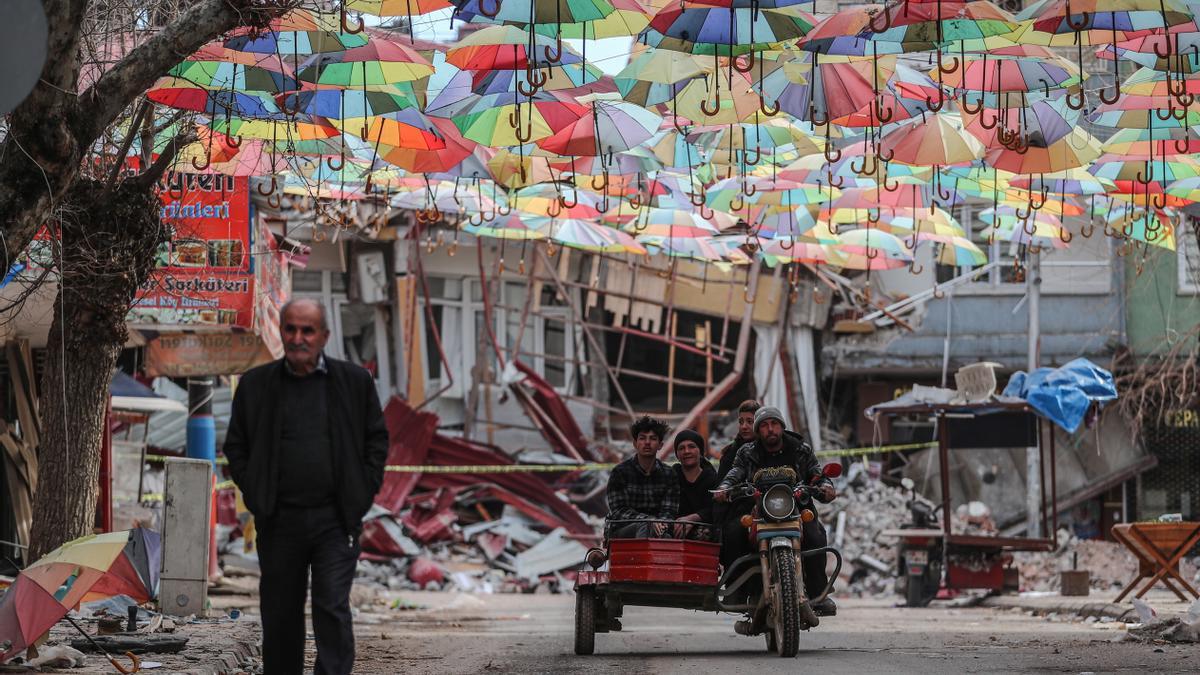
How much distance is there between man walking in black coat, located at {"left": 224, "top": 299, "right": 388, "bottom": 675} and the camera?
672cm

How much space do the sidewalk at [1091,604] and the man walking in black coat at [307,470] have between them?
9.81m

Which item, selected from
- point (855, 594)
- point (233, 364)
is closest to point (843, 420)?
point (855, 594)

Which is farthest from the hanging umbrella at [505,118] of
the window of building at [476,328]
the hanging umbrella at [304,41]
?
the window of building at [476,328]

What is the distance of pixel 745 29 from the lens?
1193 cm

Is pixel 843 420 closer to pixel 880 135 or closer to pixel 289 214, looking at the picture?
pixel 289 214

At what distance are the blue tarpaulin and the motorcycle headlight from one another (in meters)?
11.8

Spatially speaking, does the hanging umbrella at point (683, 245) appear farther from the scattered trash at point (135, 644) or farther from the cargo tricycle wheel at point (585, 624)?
the scattered trash at point (135, 644)

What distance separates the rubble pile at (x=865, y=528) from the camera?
26.5 m

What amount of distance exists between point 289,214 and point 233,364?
25.1ft

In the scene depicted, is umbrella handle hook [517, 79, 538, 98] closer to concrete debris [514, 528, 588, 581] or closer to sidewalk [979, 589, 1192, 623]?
sidewalk [979, 589, 1192, 623]

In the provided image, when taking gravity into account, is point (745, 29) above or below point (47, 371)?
above

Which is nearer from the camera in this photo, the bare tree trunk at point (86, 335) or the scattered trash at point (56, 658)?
the scattered trash at point (56, 658)

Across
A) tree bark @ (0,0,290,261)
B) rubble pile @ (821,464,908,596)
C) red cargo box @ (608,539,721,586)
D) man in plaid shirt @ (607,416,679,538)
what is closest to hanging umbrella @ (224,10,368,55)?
tree bark @ (0,0,290,261)

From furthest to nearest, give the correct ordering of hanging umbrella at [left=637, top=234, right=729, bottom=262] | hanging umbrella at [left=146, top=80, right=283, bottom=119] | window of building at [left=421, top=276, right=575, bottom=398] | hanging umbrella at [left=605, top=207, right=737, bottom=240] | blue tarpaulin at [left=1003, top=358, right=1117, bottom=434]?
window of building at [left=421, top=276, right=575, bottom=398]
blue tarpaulin at [left=1003, top=358, right=1117, bottom=434]
hanging umbrella at [left=637, top=234, right=729, bottom=262]
hanging umbrella at [left=605, top=207, right=737, bottom=240]
hanging umbrella at [left=146, top=80, right=283, bottom=119]
